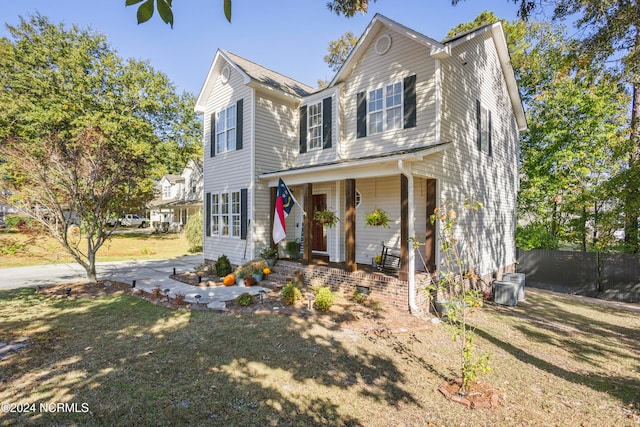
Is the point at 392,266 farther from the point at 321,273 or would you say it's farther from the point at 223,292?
the point at 223,292

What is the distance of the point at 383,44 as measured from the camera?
9539 millimetres

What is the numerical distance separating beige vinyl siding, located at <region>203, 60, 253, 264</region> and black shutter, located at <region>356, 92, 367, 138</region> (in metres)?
3.82

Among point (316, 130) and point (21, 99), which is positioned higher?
point (21, 99)

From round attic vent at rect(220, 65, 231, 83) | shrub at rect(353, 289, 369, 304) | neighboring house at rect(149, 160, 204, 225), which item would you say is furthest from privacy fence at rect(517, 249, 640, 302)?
neighboring house at rect(149, 160, 204, 225)

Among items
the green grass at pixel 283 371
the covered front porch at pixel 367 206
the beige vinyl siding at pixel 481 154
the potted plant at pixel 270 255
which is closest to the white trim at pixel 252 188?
the potted plant at pixel 270 255

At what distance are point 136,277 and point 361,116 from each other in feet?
32.4

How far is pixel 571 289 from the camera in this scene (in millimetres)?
12555

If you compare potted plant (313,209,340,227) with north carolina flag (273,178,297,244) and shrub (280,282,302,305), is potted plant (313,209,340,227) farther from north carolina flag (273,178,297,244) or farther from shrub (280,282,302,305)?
shrub (280,282,302,305)

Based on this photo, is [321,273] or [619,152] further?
[619,152]

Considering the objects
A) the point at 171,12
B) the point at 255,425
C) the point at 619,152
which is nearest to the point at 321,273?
the point at 255,425

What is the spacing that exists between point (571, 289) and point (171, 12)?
52.6 ft

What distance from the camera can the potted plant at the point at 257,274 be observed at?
990cm

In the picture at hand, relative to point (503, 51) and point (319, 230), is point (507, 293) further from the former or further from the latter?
point (503, 51)

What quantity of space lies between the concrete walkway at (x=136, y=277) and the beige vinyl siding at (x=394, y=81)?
5.61 m
